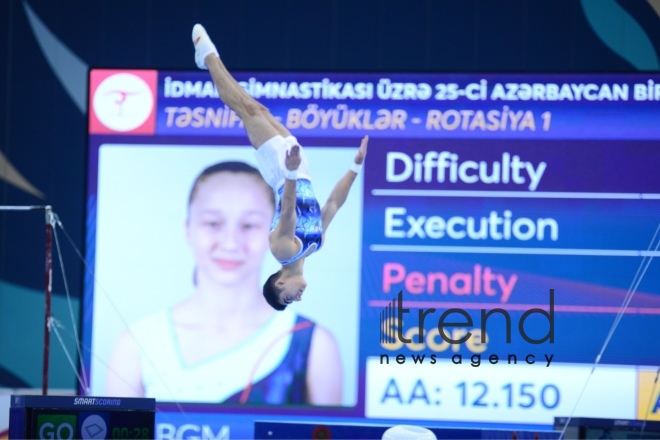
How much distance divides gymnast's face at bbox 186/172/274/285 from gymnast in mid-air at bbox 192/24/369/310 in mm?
246

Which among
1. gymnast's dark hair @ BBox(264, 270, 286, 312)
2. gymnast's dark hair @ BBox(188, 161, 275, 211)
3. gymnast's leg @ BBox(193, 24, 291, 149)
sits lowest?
gymnast's dark hair @ BBox(264, 270, 286, 312)

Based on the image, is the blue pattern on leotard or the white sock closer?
the blue pattern on leotard

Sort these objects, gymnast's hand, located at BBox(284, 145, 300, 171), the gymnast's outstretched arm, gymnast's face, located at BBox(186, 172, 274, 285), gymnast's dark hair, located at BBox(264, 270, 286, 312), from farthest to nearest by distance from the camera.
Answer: gymnast's face, located at BBox(186, 172, 274, 285) → the gymnast's outstretched arm → gymnast's dark hair, located at BBox(264, 270, 286, 312) → gymnast's hand, located at BBox(284, 145, 300, 171)

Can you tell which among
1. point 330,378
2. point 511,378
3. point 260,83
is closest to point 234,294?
point 330,378

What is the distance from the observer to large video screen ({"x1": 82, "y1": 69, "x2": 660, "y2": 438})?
275 inches

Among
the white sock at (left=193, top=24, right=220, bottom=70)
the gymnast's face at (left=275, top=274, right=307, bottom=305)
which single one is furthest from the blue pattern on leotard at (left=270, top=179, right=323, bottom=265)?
the white sock at (left=193, top=24, right=220, bottom=70)

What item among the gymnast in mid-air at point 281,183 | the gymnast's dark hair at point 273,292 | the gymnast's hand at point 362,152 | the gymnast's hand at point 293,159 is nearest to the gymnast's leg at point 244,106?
the gymnast in mid-air at point 281,183

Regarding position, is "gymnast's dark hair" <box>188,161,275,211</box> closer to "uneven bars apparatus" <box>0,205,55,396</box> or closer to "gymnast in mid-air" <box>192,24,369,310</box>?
"gymnast in mid-air" <box>192,24,369,310</box>

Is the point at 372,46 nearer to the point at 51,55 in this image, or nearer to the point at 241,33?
the point at 241,33

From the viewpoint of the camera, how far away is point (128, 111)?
23.9 feet

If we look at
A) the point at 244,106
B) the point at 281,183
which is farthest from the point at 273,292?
the point at 244,106

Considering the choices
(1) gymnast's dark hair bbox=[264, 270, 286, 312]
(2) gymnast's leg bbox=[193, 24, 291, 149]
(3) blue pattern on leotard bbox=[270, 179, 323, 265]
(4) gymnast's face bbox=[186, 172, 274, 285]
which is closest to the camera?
(3) blue pattern on leotard bbox=[270, 179, 323, 265]

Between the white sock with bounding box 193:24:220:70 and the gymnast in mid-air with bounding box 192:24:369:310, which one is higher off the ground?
the white sock with bounding box 193:24:220:70

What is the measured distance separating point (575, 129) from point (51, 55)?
3.30 meters
